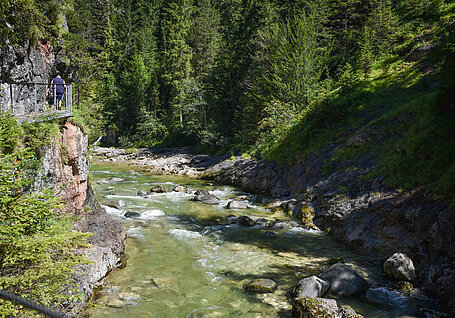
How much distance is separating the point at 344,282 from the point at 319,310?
1946 millimetres

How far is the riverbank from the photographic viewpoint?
8.38 meters

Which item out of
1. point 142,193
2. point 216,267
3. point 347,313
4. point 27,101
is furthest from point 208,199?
point 347,313

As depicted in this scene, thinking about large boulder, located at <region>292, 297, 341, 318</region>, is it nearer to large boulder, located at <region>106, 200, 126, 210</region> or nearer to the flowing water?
the flowing water

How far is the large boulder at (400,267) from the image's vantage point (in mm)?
8662

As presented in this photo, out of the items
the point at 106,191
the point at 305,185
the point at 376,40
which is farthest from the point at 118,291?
the point at 376,40

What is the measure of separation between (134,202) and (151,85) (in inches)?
1643

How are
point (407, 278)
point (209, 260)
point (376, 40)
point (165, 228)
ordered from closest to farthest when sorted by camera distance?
point (407, 278) → point (209, 260) → point (165, 228) → point (376, 40)

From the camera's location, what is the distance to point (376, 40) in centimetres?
2603

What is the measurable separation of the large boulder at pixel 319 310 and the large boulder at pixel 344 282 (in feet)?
3.87

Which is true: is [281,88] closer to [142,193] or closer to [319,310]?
[142,193]

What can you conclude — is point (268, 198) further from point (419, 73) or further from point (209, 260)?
point (419, 73)

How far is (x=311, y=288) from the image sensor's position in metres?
7.93

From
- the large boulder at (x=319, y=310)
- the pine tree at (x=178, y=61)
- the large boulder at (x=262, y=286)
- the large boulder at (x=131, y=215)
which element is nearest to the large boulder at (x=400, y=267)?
the large boulder at (x=319, y=310)

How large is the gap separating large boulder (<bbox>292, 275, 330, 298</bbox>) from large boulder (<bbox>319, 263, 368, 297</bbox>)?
26 centimetres
